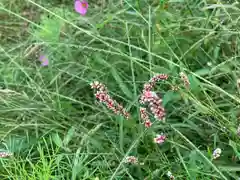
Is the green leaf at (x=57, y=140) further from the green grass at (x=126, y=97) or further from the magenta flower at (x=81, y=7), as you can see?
the magenta flower at (x=81, y=7)

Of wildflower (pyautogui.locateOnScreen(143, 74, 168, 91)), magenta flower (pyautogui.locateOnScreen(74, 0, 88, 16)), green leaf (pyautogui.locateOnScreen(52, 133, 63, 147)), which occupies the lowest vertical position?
green leaf (pyautogui.locateOnScreen(52, 133, 63, 147))

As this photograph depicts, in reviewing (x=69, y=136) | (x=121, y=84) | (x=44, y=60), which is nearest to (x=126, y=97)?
(x=121, y=84)

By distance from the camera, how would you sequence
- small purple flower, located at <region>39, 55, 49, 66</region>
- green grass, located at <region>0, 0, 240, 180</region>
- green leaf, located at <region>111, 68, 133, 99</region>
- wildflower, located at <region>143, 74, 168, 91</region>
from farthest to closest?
small purple flower, located at <region>39, 55, 49, 66</region> → green leaf, located at <region>111, 68, 133, 99</region> → green grass, located at <region>0, 0, 240, 180</region> → wildflower, located at <region>143, 74, 168, 91</region>

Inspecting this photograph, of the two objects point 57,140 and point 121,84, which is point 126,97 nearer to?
point 121,84

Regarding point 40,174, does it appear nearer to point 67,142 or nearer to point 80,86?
point 67,142

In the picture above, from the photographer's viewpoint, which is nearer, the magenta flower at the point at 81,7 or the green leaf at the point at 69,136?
the green leaf at the point at 69,136

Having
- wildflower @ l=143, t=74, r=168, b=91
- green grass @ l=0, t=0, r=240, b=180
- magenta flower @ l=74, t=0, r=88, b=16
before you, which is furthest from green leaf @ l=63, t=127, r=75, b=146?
magenta flower @ l=74, t=0, r=88, b=16

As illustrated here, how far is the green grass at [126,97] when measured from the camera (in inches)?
49.6

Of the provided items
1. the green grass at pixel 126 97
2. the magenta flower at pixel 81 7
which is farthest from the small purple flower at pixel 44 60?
the magenta flower at pixel 81 7

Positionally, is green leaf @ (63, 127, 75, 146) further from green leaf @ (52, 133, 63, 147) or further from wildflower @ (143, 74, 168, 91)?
wildflower @ (143, 74, 168, 91)

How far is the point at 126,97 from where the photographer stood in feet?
4.81

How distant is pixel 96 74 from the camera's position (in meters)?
1.53

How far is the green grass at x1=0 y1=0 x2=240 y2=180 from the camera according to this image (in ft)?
4.14

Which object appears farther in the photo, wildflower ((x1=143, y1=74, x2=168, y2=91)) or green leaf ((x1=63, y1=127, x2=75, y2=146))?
green leaf ((x1=63, y1=127, x2=75, y2=146))
